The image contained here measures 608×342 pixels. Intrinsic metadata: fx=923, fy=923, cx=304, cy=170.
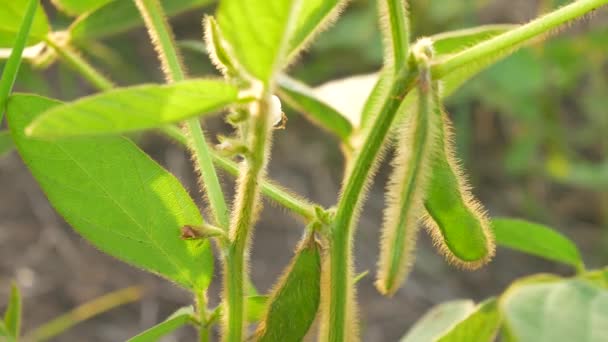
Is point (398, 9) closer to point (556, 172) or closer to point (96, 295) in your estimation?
point (96, 295)

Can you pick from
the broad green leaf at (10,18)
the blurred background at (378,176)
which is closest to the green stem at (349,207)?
the broad green leaf at (10,18)

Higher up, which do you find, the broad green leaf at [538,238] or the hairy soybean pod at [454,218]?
the hairy soybean pod at [454,218]

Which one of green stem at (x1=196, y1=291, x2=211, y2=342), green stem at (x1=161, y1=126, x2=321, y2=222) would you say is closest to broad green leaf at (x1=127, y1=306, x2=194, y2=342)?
green stem at (x1=196, y1=291, x2=211, y2=342)

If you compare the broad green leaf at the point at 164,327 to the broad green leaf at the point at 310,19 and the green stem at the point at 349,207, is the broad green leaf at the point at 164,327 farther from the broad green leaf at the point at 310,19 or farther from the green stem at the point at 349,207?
the broad green leaf at the point at 310,19

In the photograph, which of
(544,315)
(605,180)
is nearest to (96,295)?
(605,180)

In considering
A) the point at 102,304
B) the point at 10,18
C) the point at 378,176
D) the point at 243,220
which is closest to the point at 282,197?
the point at 243,220

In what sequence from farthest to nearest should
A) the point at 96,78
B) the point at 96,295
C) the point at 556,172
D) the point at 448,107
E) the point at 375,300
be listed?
the point at 448,107, the point at 556,172, the point at 375,300, the point at 96,295, the point at 96,78

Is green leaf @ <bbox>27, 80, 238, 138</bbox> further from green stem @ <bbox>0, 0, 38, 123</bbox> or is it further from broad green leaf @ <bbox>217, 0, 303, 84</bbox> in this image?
green stem @ <bbox>0, 0, 38, 123</bbox>

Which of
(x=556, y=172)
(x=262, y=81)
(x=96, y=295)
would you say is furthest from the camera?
(x=556, y=172)
